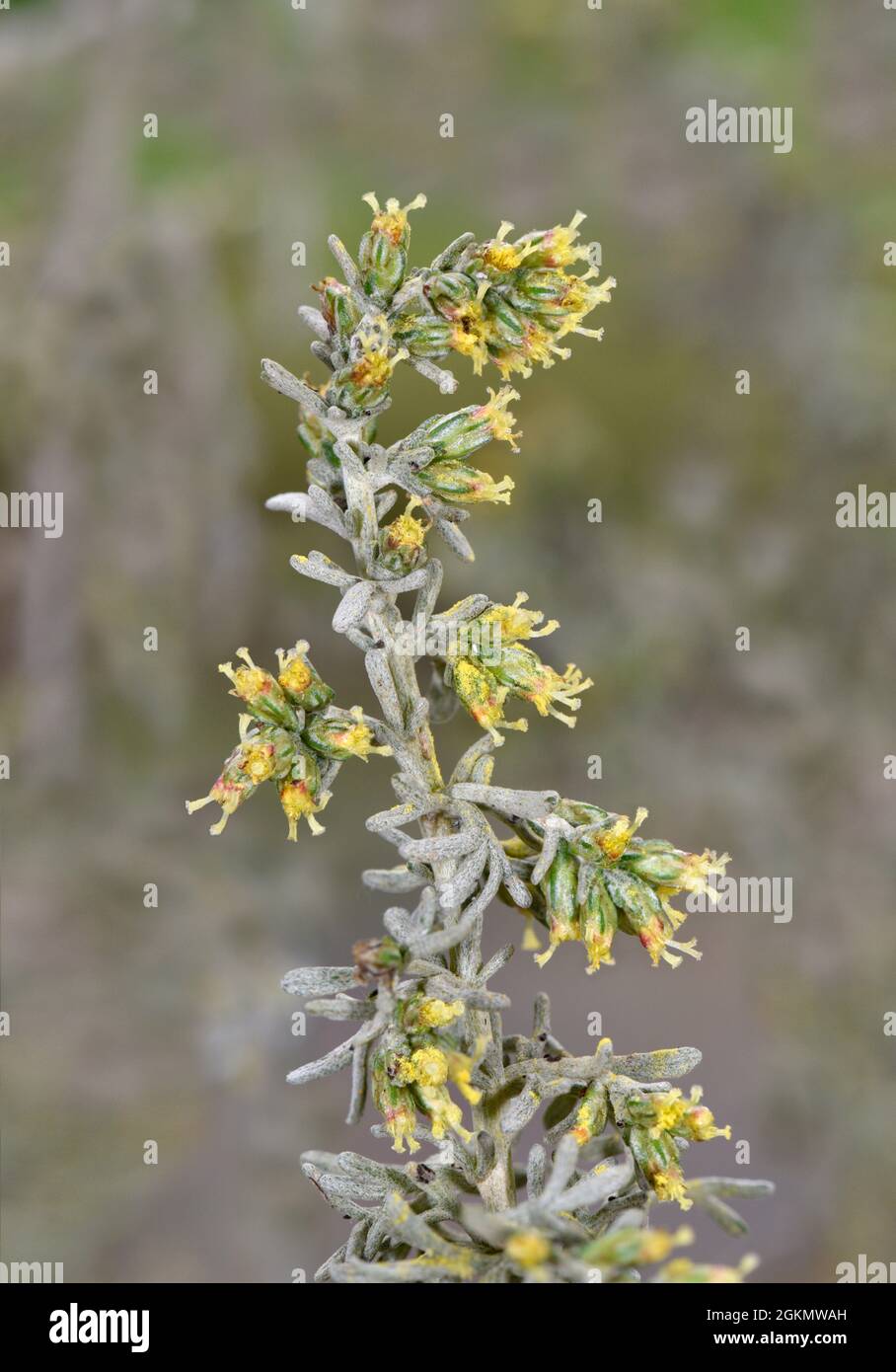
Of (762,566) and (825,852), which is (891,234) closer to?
(762,566)

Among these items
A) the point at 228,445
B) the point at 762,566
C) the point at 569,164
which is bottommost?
the point at 762,566

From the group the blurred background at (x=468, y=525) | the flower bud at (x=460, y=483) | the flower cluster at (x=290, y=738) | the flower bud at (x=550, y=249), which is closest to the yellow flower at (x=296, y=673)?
the flower cluster at (x=290, y=738)

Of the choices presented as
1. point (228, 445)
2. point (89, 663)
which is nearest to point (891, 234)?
point (228, 445)

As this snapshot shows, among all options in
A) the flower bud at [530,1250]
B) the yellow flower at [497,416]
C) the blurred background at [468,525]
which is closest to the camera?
the flower bud at [530,1250]

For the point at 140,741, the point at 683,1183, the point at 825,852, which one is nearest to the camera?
the point at 683,1183

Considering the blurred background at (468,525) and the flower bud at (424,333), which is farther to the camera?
the blurred background at (468,525)

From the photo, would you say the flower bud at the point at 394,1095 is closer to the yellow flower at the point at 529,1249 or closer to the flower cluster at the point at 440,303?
the yellow flower at the point at 529,1249
